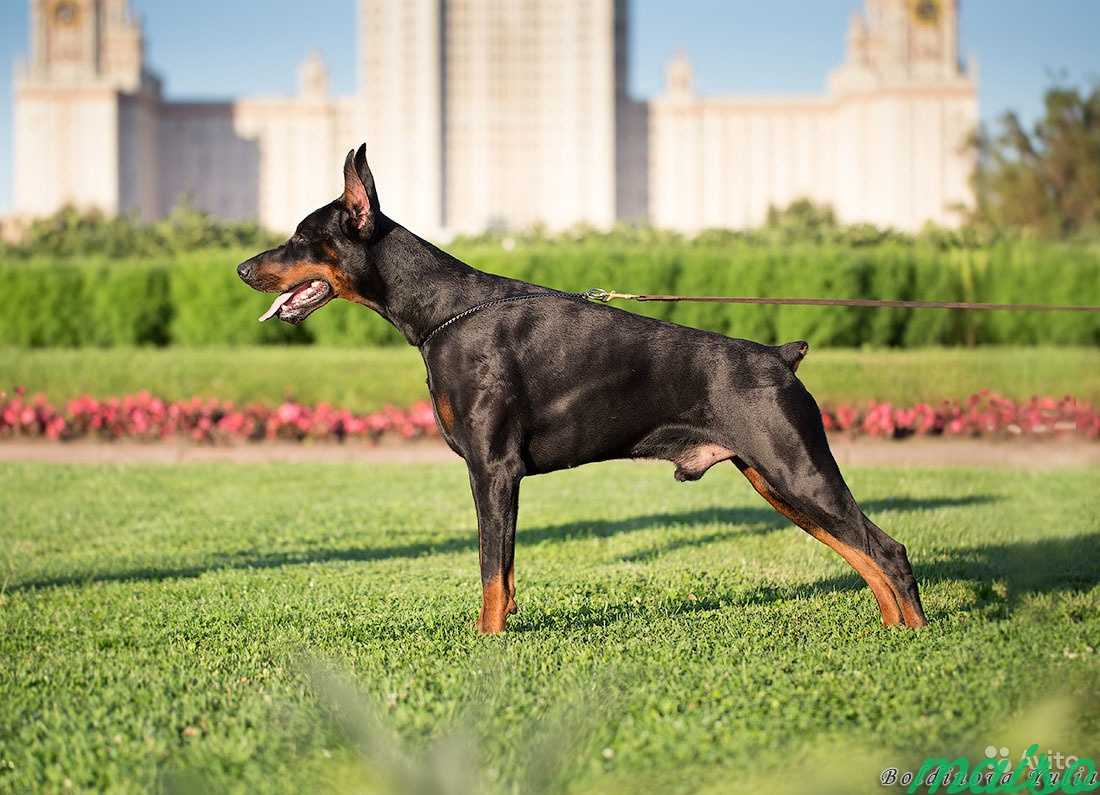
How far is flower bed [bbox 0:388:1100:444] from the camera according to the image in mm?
10805

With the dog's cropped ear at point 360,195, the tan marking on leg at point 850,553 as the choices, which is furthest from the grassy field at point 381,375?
the dog's cropped ear at point 360,195

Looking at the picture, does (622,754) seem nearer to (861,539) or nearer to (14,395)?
(861,539)

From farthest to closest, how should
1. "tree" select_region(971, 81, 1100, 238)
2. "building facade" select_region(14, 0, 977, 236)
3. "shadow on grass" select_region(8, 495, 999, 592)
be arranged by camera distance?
"building facade" select_region(14, 0, 977, 236)
"tree" select_region(971, 81, 1100, 238)
"shadow on grass" select_region(8, 495, 999, 592)

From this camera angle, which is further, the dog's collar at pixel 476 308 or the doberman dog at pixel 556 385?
the dog's collar at pixel 476 308

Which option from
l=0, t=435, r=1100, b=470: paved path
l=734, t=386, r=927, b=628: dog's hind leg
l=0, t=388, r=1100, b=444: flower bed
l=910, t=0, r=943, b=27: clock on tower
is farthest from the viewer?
l=910, t=0, r=943, b=27: clock on tower

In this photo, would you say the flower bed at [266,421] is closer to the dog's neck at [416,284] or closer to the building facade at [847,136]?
the dog's neck at [416,284]

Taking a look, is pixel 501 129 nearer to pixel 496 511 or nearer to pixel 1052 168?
pixel 1052 168

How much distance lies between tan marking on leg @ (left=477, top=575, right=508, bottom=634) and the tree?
2383 cm

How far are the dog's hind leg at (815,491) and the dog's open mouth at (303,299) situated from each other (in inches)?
55.3

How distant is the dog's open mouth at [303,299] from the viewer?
13.0 ft

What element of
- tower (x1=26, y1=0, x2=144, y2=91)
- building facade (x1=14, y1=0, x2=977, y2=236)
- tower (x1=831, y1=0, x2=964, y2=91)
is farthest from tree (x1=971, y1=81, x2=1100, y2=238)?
tower (x1=26, y1=0, x2=144, y2=91)

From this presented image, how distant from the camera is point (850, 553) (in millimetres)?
3873

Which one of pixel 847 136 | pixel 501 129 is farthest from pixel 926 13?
pixel 501 129

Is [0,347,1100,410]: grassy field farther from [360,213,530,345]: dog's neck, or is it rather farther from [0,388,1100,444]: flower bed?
[360,213,530,345]: dog's neck
